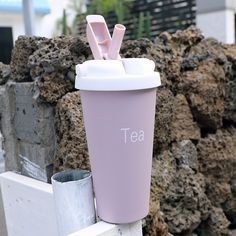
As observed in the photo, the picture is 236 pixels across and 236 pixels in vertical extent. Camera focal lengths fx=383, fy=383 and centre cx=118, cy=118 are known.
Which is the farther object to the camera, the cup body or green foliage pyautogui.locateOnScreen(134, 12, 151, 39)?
green foliage pyautogui.locateOnScreen(134, 12, 151, 39)

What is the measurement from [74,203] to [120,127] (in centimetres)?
24

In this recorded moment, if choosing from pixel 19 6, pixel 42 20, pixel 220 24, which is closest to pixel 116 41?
pixel 220 24

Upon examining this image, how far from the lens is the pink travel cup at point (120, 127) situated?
833 mm

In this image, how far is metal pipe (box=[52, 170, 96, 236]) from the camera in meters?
0.93

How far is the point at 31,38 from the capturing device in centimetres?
140

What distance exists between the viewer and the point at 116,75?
834mm

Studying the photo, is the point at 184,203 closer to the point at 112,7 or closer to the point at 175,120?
the point at 175,120

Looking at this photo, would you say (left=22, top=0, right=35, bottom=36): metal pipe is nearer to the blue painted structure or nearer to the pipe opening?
the blue painted structure

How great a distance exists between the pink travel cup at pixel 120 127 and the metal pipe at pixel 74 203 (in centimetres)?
5

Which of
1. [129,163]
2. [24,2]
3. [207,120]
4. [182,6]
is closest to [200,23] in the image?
[182,6]

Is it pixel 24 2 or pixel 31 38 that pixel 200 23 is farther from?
pixel 31 38

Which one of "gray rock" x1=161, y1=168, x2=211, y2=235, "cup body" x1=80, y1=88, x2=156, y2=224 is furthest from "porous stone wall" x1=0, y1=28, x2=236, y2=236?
"cup body" x1=80, y1=88, x2=156, y2=224

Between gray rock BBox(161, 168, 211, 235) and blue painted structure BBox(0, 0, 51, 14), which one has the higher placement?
blue painted structure BBox(0, 0, 51, 14)

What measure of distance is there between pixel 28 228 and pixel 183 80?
0.81 meters
